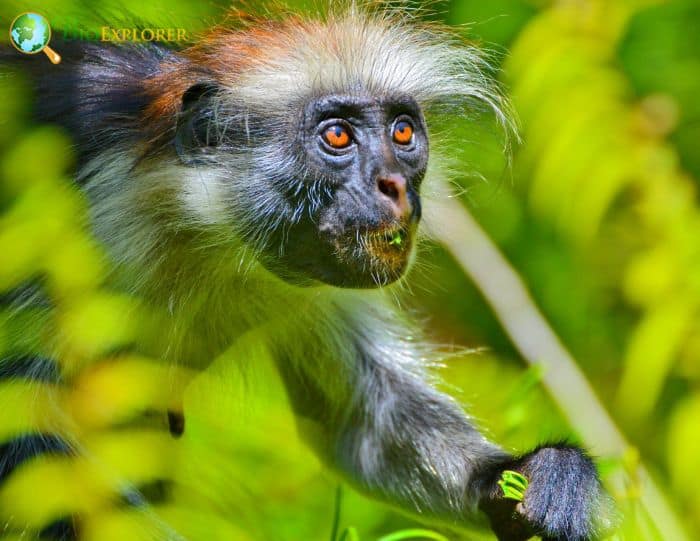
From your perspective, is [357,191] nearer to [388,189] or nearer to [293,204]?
[388,189]

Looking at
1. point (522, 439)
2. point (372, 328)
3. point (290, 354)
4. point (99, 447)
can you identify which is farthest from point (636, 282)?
point (99, 447)

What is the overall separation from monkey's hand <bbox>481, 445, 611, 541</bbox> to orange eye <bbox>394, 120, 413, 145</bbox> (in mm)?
1242

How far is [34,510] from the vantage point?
2.52 meters

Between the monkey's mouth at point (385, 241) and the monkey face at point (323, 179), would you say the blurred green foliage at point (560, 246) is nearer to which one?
the monkey face at point (323, 179)

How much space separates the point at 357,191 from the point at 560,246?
4308mm

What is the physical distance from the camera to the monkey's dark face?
12.7 ft

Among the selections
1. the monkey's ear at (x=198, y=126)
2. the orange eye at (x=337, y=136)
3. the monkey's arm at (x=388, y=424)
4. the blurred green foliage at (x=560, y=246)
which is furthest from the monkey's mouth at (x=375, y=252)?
the monkey's arm at (x=388, y=424)

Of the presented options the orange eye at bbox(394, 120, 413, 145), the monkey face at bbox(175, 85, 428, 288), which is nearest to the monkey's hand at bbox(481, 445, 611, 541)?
the monkey face at bbox(175, 85, 428, 288)

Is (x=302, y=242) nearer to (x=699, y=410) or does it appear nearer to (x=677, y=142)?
(x=699, y=410)
